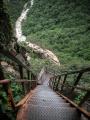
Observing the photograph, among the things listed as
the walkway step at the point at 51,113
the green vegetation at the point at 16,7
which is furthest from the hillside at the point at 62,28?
the walkway step at the point at 51,113

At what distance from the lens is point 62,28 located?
42.3m

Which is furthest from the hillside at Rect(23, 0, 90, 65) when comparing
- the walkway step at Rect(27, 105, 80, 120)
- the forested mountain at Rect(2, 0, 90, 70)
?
the walkway step at Rect(27, 105, 80, 120)

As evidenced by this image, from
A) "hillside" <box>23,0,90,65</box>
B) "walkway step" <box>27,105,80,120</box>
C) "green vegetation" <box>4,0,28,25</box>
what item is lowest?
"walkway step" <box>27,105,80,120</box>

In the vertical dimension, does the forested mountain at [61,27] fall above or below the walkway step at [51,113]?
above

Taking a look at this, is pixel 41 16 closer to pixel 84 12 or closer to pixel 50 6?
pixel 50 6

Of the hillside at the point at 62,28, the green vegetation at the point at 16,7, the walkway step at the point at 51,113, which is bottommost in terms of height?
the walkway step at the point at 51,113

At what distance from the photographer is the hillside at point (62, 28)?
33.5 m

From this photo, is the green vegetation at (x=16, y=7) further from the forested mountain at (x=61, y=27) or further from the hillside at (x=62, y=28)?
the hillside at (x=62, y=28)

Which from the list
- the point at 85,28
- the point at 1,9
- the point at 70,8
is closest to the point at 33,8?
the point at 70,8

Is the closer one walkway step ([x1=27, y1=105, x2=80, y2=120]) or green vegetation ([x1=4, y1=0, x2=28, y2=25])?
walkway step ([x1=27, y1=105, x2=80, y2=120])

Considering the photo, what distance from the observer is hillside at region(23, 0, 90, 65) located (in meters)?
33.5

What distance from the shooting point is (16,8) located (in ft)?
179

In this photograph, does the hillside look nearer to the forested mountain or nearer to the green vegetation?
the forested mountain

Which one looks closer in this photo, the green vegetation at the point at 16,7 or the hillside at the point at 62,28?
the hillside at the point at 62,28
